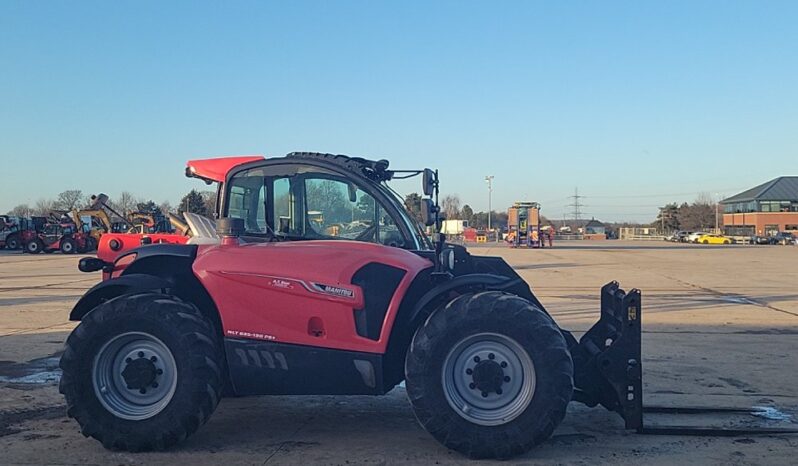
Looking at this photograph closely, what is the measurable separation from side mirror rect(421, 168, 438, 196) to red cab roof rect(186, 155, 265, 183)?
5.32 feet

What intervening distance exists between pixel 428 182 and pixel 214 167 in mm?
2246

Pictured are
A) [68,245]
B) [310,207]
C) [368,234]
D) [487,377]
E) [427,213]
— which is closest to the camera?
[487,377]

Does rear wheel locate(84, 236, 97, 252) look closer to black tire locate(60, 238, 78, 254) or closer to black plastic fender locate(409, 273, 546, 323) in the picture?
black tire locate(60, 238, 78, 254)

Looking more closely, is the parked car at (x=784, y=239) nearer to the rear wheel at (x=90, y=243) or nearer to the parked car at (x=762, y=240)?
the parked car at (x=762, y=240)

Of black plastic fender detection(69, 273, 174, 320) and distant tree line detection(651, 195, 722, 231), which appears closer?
black plastic fender detection(69, 273, 174, 320)

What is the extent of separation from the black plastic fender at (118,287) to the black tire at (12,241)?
53512 millimetres

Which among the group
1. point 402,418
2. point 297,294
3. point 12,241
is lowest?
point 402,418

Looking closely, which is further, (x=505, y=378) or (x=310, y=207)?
(x=310, y=207)

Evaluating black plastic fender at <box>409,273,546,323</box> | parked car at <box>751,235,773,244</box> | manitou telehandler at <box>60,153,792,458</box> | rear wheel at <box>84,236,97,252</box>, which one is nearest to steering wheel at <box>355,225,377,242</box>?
manitou telehandler at <box>60,153,792,458</box>

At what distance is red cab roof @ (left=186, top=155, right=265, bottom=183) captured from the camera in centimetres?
657

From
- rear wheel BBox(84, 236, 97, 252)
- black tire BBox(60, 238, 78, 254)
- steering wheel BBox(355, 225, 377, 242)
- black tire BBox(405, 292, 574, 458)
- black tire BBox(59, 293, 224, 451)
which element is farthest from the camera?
rear wheel BBox(84, 236, 97, 252)

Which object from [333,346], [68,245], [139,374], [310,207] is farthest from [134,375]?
[68,245]

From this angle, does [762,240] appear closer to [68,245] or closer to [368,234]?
[68,245]

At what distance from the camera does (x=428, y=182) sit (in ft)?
18.5
